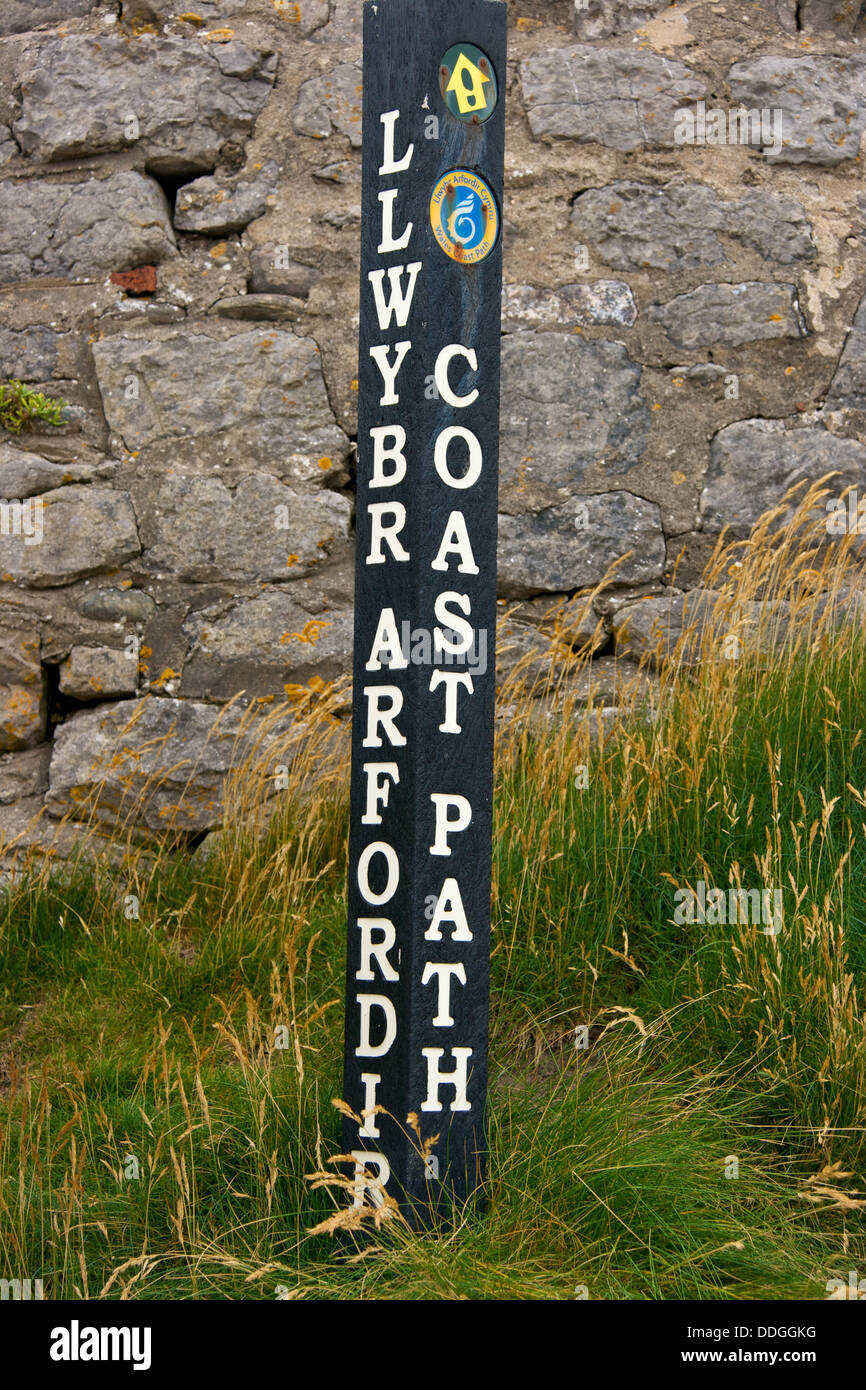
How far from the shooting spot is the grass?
1.85 m

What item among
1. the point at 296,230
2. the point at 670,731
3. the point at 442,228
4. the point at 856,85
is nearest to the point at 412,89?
the point at 442,228

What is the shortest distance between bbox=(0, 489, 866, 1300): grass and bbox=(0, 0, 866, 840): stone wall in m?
0.35

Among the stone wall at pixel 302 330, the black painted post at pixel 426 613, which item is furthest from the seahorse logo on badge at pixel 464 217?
the stone wall at pixel 302 330

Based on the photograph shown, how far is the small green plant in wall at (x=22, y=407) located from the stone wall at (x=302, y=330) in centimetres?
6

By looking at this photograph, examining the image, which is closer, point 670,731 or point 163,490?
point 670,731

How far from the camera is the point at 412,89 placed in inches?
76.0

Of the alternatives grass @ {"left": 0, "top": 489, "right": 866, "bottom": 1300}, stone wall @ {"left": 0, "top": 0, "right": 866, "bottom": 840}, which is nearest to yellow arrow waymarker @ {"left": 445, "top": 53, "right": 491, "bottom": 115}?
grass @ {"left": 0, "top": 489, "right": 866, "bottom": 1300}

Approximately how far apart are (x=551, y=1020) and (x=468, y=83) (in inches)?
73.0

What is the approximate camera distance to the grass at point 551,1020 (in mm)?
1848

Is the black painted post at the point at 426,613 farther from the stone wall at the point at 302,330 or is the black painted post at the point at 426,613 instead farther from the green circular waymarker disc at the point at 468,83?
the stone wall at the point at 302,330

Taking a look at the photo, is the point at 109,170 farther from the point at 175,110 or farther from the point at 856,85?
the point at 856,85

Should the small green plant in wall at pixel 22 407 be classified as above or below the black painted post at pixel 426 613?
above

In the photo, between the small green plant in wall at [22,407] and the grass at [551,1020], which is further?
the small green plant in wall at [22,407]

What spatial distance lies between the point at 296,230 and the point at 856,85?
2.02 m
